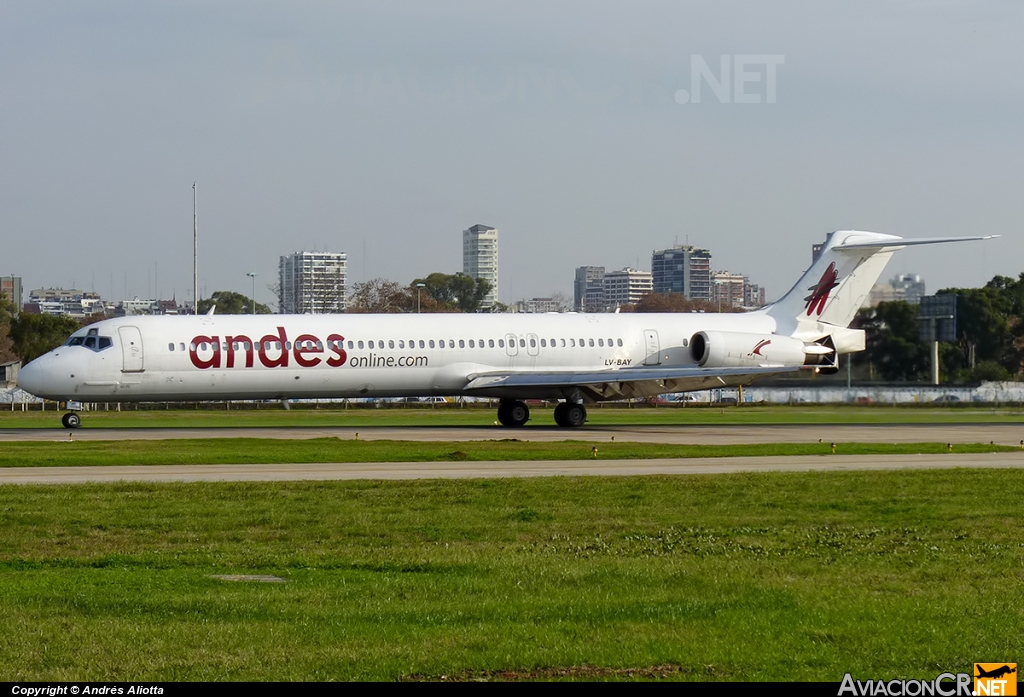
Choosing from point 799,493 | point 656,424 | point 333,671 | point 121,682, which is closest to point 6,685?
point 121,682

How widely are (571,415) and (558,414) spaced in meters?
0.48

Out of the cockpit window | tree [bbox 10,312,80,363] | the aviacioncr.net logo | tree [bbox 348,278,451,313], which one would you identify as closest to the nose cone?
the cockpit window

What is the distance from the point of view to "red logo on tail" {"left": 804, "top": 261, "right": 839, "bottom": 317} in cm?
4831

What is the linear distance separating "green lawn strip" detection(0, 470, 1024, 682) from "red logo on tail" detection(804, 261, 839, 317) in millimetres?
26869

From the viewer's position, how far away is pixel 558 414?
4450 centimetres

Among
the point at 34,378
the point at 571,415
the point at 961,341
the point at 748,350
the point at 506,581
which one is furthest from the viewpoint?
the point at 961,341

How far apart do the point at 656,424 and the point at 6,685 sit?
4109cm

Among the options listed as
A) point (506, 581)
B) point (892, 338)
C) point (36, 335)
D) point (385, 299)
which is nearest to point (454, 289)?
point (385, 299)

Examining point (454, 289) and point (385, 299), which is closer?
point (385, 299)

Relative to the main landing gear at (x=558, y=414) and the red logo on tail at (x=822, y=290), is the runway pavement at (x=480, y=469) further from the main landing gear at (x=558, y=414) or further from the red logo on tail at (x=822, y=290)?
the red logo on tail at (x=822, y=290)

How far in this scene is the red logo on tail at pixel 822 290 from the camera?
48.3 metres

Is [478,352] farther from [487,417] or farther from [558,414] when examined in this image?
[487,417]

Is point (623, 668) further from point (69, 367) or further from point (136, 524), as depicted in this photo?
point (69, 367)

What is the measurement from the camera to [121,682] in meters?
8.80
